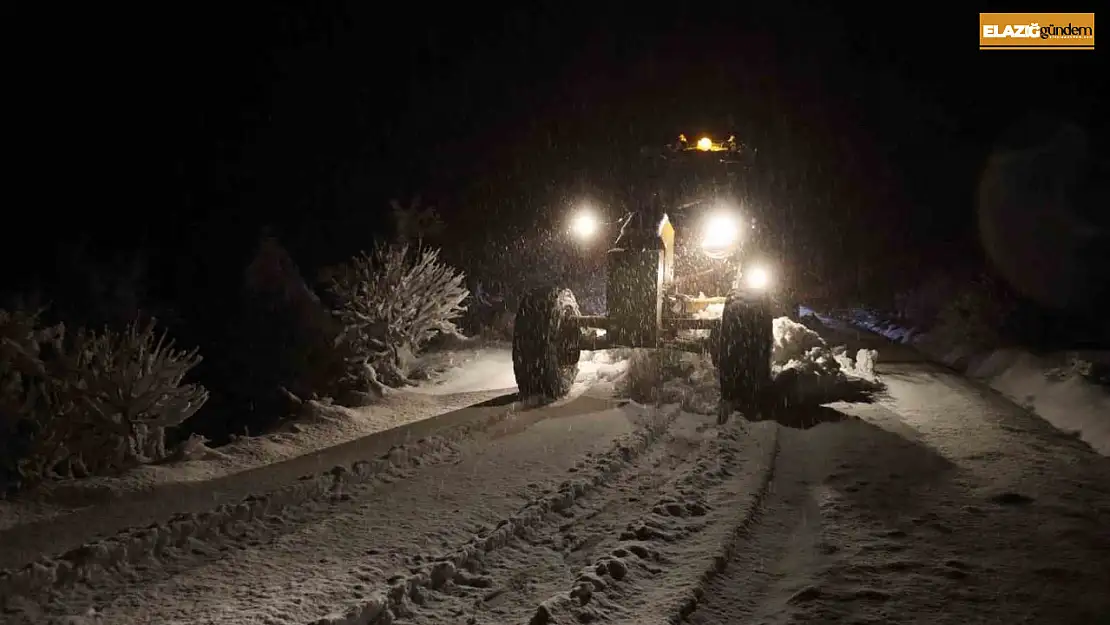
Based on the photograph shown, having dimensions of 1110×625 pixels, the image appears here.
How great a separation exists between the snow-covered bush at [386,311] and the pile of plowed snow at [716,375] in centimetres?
265

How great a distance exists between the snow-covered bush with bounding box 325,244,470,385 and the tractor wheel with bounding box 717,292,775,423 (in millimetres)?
4821

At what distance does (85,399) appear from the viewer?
677 cm

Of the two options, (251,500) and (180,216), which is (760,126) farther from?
(251,500)

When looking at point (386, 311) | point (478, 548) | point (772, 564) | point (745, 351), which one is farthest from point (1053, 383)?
point (386, 311)

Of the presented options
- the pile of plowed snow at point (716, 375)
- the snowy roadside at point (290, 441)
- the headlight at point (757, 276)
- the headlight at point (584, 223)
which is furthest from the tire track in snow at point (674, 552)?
the headlight at point (584, 223)

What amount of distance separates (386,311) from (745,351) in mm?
5398

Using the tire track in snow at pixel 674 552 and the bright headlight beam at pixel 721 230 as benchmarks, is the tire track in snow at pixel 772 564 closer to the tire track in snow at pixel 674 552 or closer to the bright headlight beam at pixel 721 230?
the tire track in snow at pixel 674 552

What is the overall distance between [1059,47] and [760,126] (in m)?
13.1

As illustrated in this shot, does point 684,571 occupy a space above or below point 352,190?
below

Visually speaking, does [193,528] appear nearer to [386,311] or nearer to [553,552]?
[553,552]

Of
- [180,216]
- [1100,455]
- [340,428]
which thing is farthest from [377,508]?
[180,216]

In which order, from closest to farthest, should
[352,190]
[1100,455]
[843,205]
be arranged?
[1100,455], [352,190], [843,205]

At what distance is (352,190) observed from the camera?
27.7m

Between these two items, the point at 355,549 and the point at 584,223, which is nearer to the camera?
the point at 355,549
